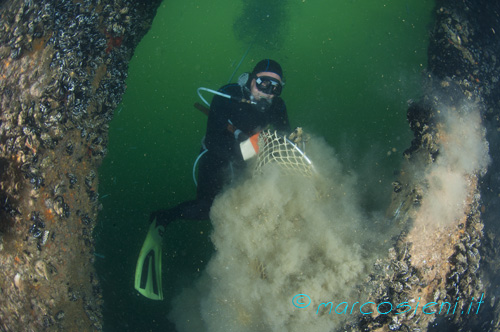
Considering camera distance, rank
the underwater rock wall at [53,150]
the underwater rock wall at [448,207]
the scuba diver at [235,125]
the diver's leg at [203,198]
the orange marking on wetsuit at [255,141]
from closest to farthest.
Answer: the underwater rock wall at [448,207]
the underwater rock wall at [53,150]
the orange marking on wetsuit at [255,141]
the scuba diver at [235,125]
the diver's leg at [203,198]

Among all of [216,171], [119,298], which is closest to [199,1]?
[216,171]

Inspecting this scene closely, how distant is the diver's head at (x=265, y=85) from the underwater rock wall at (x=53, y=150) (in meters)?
1.65

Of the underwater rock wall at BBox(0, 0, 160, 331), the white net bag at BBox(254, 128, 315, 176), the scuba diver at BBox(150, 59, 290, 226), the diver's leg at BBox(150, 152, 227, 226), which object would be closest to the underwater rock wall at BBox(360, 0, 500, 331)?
the white net bag at BBox(254, 128, 315, 176)

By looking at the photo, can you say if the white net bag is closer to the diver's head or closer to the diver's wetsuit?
the diver's wetsuit

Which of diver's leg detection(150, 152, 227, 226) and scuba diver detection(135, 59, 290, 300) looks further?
diver's leg detection(150, 152, 227, 226)

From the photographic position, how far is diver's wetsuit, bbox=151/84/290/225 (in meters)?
2.97

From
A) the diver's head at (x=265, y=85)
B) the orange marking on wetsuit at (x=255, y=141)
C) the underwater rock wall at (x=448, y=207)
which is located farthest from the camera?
the diver's head at (x=265, y=85)

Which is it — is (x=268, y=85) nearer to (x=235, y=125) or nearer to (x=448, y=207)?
(x=235, y=125)

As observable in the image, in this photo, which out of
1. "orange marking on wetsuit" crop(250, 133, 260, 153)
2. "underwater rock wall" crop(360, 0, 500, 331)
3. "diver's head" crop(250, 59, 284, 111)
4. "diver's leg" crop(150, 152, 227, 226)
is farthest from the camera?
"diver's head" crop(250, 59, 284, 111)

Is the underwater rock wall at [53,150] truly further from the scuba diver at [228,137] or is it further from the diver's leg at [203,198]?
the diver's leg at [203,198]

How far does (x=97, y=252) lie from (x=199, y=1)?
6018 millimetres

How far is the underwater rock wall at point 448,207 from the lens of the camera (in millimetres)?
1849

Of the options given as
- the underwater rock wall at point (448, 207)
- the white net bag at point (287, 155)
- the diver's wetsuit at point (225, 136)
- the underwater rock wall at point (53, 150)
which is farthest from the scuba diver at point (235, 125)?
the underwater rock wall at point (448, 207)

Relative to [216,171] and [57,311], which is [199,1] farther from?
[57,311]
